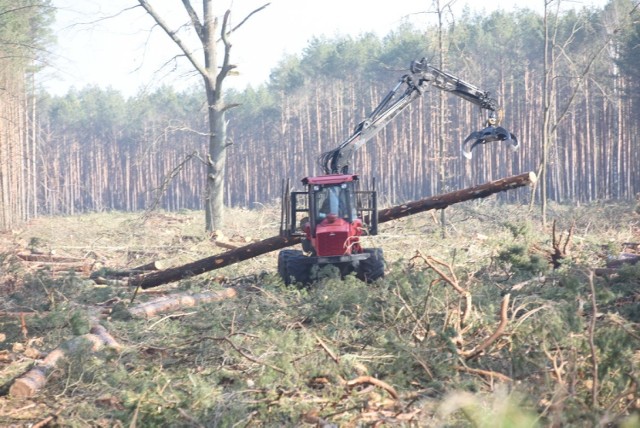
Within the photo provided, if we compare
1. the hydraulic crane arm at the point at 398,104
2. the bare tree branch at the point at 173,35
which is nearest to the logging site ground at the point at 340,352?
the hydraulic crane arm at the point at 398,104

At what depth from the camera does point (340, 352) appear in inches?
297

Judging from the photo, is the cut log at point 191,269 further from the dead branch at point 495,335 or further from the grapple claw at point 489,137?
the dead branch at point 495,335

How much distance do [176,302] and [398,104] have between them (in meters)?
6.37

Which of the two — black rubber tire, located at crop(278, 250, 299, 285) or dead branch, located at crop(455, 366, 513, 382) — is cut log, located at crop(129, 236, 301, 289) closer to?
black rubber tire, located at crop(278, 250, 299, 285)

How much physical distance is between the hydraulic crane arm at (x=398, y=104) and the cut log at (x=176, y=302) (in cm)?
360

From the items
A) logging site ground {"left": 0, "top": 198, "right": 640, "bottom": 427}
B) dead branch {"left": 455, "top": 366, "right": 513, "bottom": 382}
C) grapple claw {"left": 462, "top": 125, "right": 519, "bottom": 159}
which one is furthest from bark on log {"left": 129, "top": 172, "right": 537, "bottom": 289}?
dead branch {"left": 455, "top": 366, "right": 513, "bottom": 382}

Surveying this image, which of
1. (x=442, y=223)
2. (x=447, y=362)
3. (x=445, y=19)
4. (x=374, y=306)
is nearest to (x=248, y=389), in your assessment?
(x=447, y=362)

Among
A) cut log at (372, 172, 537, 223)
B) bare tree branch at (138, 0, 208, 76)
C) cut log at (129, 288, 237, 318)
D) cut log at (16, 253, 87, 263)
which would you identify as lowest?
cut log at (129, 288, 237, 318)

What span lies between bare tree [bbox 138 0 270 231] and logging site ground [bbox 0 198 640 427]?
9.68m

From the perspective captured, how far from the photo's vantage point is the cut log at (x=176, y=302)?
414 inches

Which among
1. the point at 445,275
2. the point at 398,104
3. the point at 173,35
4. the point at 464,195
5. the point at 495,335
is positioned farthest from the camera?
the point at 173,35

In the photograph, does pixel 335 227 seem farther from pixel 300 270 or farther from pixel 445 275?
pixel 445 275

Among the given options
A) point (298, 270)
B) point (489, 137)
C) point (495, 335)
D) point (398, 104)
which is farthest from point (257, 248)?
point (495, 335)

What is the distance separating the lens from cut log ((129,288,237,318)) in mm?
10515
